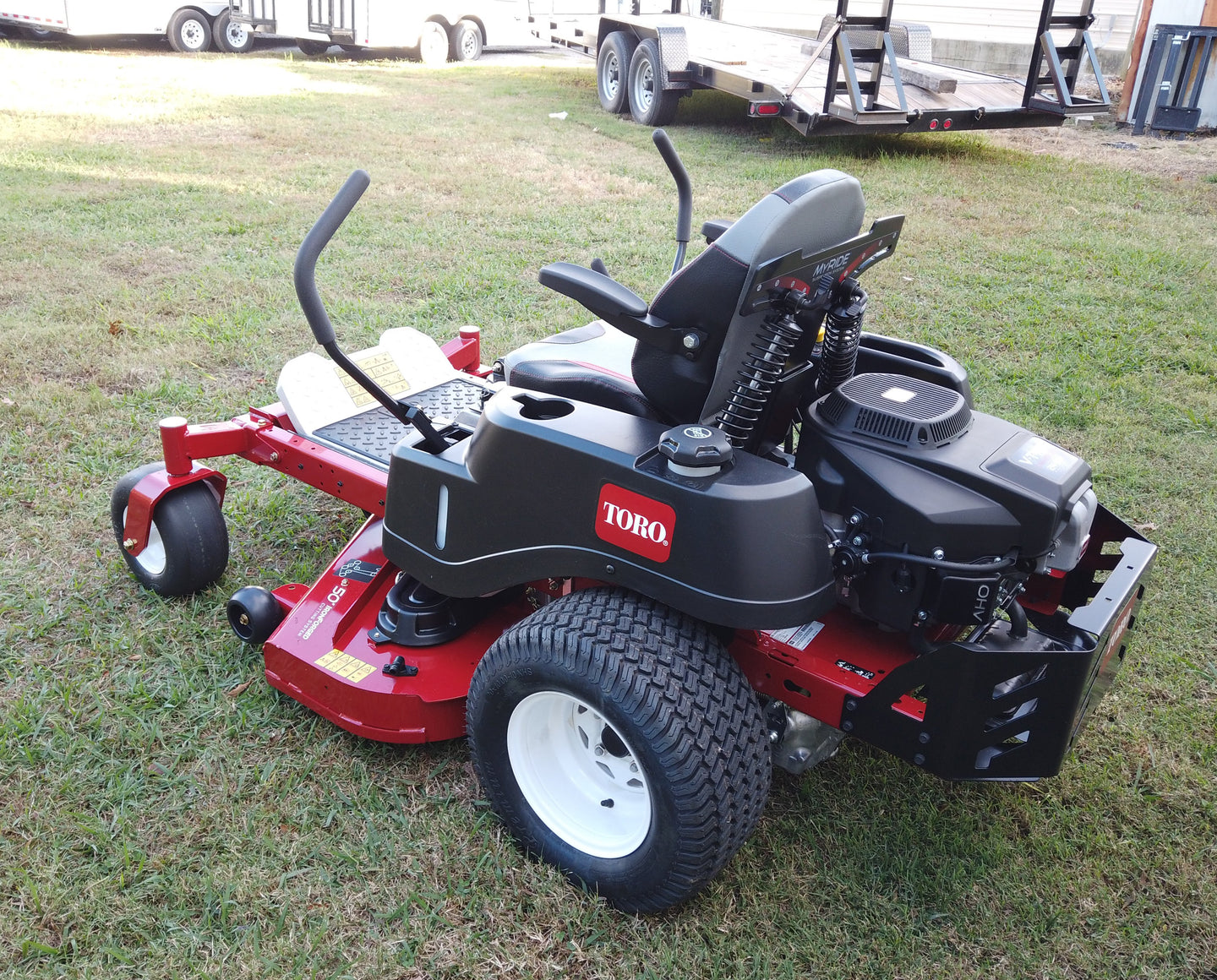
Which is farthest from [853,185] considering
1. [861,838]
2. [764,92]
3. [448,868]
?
[764,92]

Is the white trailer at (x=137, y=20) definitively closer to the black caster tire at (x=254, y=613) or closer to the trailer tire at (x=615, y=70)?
the trailer tire at (x=615, y=70)

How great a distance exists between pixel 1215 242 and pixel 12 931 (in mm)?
7289

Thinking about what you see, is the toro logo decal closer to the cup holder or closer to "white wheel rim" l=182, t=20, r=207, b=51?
the cup holder

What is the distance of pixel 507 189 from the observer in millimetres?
7379

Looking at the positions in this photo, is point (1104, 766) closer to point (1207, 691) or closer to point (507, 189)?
point (1207, 691)

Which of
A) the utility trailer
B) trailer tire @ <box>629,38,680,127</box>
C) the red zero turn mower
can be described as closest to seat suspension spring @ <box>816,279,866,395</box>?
the red zero turn mower

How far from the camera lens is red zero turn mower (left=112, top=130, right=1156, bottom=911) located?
191 cm

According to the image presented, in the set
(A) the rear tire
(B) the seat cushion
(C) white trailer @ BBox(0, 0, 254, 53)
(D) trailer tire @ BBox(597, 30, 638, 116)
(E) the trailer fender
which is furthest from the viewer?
(A) the rear tire

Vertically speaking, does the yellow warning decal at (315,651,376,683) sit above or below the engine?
below

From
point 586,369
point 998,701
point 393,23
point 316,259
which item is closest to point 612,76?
point 393,23

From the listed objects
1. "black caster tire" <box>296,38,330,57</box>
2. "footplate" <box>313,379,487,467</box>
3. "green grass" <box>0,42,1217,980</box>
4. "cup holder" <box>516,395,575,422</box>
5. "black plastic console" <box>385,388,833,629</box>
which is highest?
"black caster tire" <box>296,38,330,57</box>

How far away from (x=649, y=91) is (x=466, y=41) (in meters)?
5.50

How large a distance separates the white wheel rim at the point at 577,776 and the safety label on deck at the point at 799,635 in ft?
1.36

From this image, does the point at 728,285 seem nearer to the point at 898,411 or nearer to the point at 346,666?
the point at 898,411
